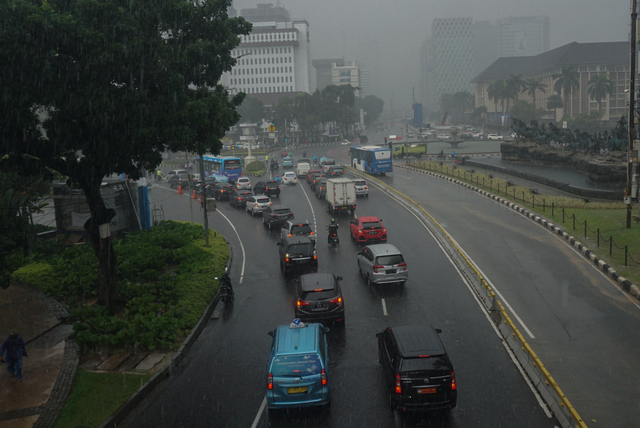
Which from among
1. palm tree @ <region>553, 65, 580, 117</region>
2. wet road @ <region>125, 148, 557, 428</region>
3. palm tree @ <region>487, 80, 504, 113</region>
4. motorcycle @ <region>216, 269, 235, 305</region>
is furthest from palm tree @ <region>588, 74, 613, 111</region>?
motorcycle @ <region>216, 269, 235, 305</region>

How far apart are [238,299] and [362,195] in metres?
27.0

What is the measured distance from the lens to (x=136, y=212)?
104 ft

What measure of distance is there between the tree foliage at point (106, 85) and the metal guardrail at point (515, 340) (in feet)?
34.5

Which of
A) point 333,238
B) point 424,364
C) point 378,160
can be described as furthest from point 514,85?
point 424,364

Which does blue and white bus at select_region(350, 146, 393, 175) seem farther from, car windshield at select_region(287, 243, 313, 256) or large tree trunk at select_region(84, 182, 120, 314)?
large tree trunk at select_region(84, 182, 120, 314)

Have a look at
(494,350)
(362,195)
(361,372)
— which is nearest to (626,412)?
(494,350)

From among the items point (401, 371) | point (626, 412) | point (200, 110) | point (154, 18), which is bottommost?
point (626, 412)

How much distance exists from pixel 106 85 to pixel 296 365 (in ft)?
32.6

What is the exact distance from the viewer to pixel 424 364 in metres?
11.4

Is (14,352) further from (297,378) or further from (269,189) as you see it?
(269,189)

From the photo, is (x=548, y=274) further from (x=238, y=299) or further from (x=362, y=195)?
(x=362, y=195)

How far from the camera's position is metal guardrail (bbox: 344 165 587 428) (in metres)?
11.2

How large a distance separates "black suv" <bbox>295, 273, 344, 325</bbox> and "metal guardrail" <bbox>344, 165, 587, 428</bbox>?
15.8 feet

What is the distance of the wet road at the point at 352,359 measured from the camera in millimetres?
11805
